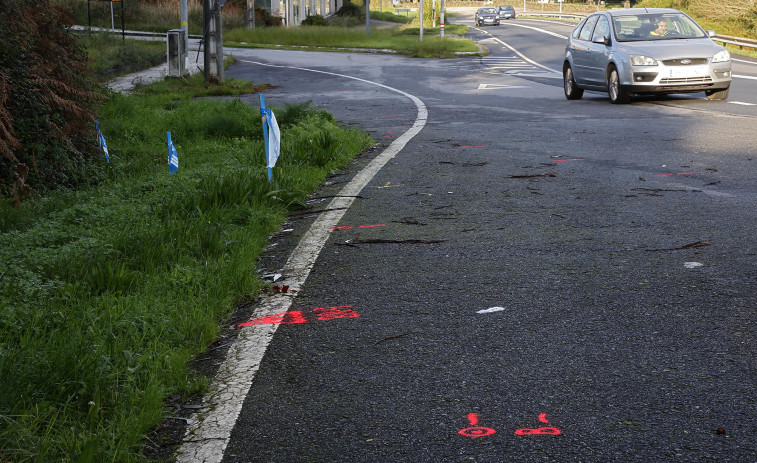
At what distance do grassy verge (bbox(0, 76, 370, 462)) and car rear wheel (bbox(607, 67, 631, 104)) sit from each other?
7.98 metres

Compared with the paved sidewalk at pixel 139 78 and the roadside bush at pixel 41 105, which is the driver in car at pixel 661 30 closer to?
the paved sidewalk at pixel 139 78

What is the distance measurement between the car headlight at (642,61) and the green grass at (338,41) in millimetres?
21317

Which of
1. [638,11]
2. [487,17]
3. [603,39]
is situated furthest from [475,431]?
[487,17]

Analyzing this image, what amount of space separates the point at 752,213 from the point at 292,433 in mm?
Result: 4641

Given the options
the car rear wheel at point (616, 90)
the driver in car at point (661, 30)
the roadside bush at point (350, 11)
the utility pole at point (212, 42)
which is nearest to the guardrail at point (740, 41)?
the driver in car at point (661, 30)

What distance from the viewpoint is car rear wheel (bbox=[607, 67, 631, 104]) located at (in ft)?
53.3

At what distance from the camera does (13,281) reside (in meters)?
4.59

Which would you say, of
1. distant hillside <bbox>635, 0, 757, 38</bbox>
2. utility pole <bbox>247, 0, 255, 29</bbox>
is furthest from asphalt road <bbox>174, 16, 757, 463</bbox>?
utility pole <bbox>247, 0, 255, 29</bbox>

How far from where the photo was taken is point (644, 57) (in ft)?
52.0

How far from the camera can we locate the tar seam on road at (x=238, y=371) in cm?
312

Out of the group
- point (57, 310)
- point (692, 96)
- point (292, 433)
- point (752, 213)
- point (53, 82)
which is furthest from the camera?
point (692, 96)

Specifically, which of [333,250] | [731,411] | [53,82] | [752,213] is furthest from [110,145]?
[731,411]

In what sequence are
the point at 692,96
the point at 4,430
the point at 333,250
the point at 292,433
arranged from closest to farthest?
the point at 4,430 → the point at 292,433 → the point at 333,250 → the point at 692,96

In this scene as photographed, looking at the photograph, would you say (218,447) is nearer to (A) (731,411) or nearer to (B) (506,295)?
(A) (731,411)
